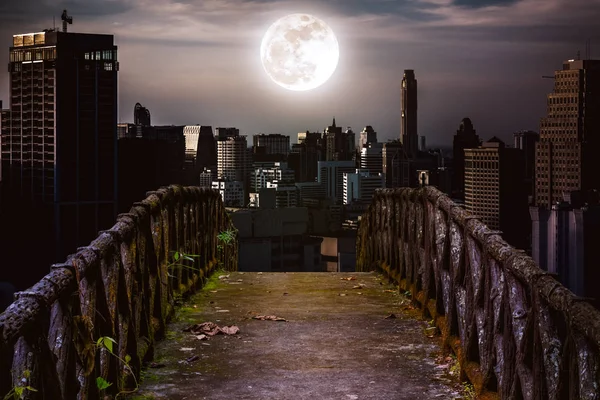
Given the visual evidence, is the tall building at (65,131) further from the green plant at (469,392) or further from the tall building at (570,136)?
the green plant at (469,392)

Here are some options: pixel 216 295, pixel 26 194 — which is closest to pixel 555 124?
pixel 26 194

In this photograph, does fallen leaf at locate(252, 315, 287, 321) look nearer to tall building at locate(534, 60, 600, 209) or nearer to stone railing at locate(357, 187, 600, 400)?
stone railing at locate(357, 187, 600, 400)

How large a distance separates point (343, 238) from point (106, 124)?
48556 millimetres

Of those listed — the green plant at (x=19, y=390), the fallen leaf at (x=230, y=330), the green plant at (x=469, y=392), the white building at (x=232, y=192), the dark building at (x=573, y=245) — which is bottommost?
the dark building at (x=573, y=245)

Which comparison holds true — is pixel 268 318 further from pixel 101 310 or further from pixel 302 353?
pixel 101 310

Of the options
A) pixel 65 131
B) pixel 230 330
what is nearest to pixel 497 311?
pixel 230 330

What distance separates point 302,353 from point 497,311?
86.5 inches

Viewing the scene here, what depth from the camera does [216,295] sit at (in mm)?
10469

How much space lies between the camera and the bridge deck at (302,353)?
6246 mm

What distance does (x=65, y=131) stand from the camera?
153m

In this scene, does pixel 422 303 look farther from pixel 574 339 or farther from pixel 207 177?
pixel 207 177

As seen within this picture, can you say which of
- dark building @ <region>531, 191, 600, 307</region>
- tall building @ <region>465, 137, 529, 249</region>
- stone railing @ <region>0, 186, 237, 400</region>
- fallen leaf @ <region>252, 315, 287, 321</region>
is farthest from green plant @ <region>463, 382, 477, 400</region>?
tall building @ <region>465, 137, 529, 249</region>

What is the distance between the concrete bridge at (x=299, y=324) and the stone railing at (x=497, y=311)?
0.01 m

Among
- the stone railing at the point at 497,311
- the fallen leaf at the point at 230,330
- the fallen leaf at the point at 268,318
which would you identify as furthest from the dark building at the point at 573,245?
the fallen leaf at the point at 230,330
